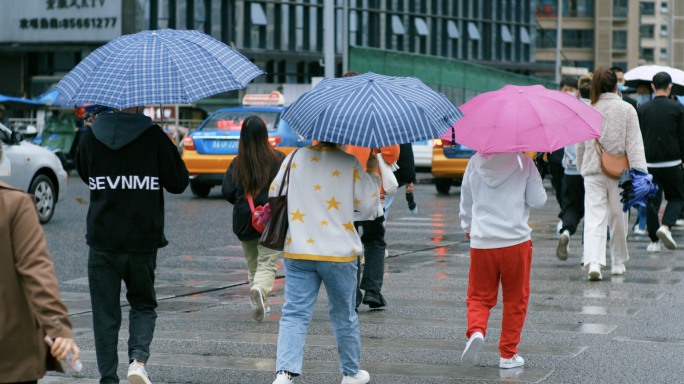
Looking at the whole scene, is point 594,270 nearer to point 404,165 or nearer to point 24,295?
point 404,165

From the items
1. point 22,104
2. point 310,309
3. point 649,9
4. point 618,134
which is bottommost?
point 310,309

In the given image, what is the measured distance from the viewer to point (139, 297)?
468 cm

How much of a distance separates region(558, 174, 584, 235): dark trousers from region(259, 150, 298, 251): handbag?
527 centimetres

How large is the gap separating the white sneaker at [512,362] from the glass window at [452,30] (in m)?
58.0

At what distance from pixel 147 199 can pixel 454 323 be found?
2.84 m

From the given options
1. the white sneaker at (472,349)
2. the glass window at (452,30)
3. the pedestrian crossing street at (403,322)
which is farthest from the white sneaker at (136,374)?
the glass window at (452,30)

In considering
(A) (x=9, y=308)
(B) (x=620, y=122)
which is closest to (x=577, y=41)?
(B) (x=620, y=122)

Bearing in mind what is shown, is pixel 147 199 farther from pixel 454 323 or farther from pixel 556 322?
pixel 556 322

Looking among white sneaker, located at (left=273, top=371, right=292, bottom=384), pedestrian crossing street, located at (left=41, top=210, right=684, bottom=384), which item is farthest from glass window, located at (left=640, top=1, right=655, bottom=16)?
white sneaker, located at (left=273, top=371, right=292, bottom=384)

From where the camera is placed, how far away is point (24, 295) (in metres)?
2.89

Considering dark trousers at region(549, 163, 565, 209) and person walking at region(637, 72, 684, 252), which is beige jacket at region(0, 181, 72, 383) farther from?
dark trousers at region(549, 163, 565, 209)

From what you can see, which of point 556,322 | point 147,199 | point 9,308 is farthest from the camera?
point 556,322

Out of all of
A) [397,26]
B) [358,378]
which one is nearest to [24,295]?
[358,378]

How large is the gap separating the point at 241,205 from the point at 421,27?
5416cm
